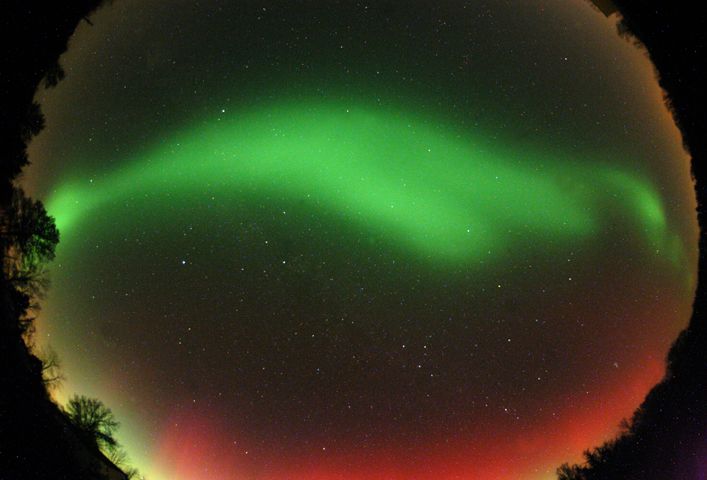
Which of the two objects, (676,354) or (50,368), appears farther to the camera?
(676,354)

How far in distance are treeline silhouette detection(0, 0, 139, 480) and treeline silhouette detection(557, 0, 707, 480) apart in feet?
8.93

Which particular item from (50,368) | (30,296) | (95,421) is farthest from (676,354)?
(30,296)

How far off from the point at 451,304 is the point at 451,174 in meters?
0.75

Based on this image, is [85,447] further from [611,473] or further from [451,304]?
[611,473]

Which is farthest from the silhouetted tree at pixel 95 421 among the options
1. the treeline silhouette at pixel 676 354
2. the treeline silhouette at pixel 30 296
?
the treeline silhouette at pixel 676 354

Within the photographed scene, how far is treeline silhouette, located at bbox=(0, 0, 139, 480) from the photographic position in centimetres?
238

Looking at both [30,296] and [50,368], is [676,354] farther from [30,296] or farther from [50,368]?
[30,296]

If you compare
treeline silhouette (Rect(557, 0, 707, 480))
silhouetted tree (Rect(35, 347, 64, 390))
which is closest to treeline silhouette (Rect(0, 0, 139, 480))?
silhouetted tree (Rect(35, 347, 64, 390))

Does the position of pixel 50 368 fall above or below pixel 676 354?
below

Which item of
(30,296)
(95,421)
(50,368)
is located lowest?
(95,421)

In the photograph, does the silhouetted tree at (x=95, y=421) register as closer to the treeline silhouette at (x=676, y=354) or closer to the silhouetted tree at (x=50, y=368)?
the silhouetted tree at (x=50, y=368)

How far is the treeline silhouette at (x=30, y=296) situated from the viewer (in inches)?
93.5

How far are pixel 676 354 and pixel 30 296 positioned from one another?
3779 millimetres

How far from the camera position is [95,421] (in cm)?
251
